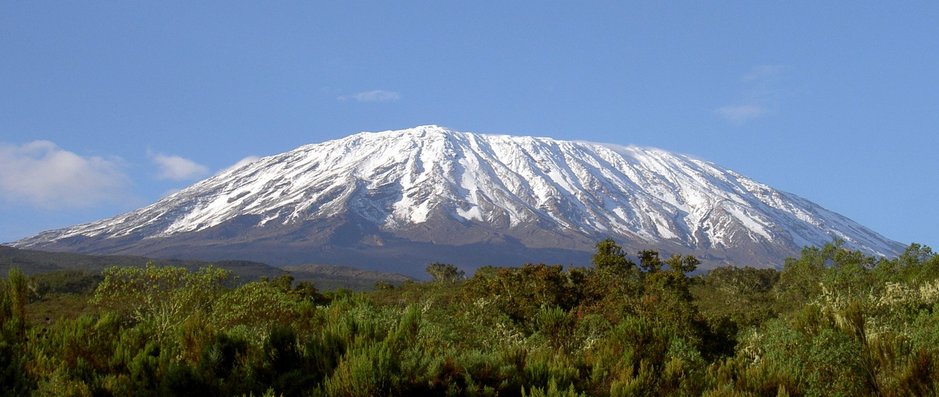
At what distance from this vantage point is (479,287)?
113ft

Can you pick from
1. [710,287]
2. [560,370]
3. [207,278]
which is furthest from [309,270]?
[560,370]

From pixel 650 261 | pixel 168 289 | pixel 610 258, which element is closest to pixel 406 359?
pixel 168 289

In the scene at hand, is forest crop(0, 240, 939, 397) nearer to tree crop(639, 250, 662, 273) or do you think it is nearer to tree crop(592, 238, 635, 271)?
tree crop(592, 238, 635, 271)

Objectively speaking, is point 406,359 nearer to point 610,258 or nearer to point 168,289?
point 168,289

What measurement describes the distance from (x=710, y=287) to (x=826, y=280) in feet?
102

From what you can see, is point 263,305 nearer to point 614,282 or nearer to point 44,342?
point 44,342

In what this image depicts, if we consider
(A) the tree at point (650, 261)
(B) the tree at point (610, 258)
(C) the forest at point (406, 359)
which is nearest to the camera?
(C) the forest at point (406, 359)

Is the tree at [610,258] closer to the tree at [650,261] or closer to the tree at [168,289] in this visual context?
the tree at [650,261]

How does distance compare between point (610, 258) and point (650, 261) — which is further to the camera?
point (650, 261)

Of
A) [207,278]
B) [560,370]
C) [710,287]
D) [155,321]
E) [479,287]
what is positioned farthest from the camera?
[710,287]

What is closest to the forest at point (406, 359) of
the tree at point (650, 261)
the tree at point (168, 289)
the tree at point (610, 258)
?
the tree at point (168, 289)

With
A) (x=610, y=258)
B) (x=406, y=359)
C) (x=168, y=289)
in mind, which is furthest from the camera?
(x=610, y=258)

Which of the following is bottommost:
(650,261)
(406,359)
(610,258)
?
(406,359)

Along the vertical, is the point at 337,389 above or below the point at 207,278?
below
